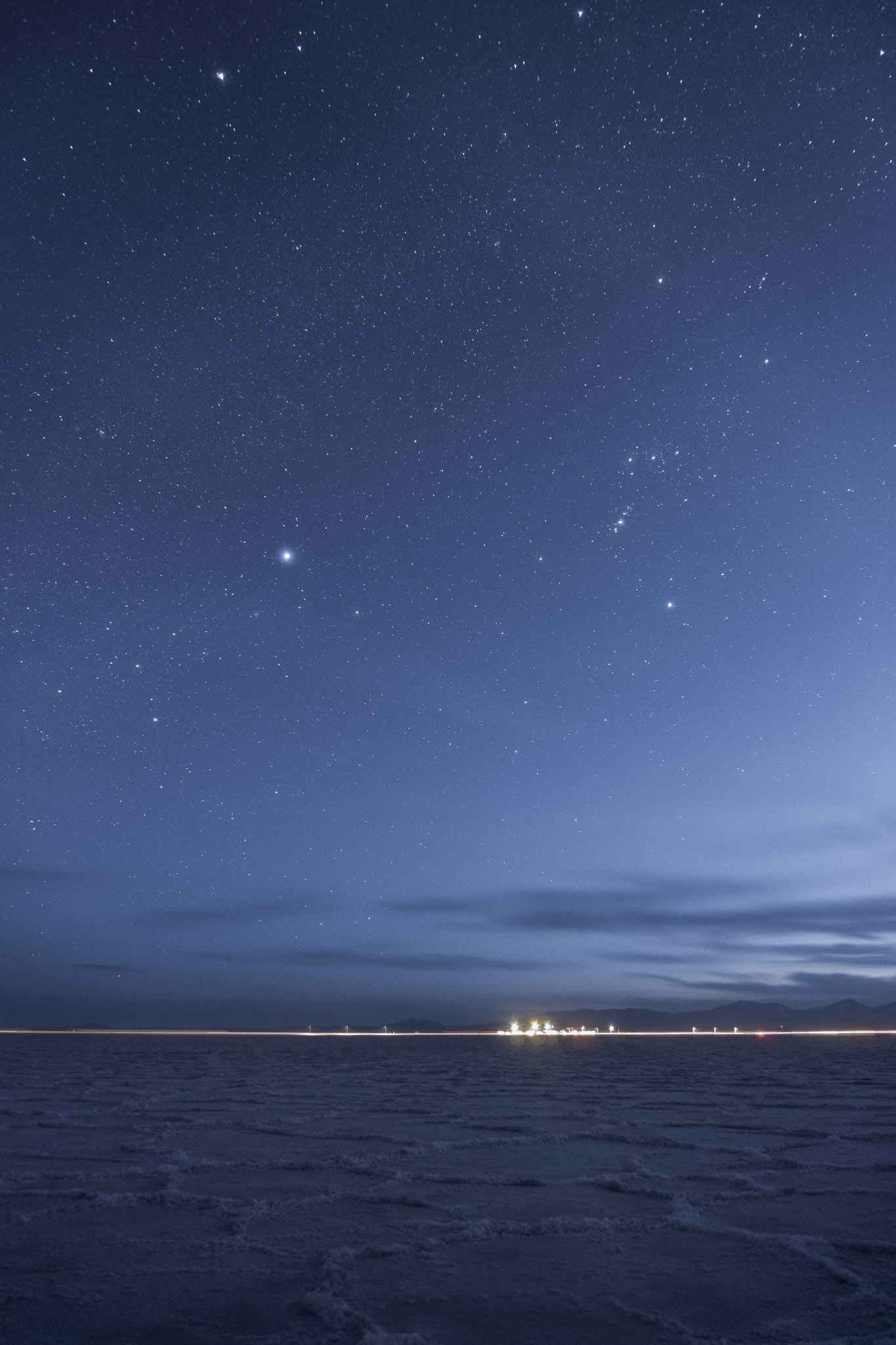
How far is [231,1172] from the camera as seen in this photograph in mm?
5762

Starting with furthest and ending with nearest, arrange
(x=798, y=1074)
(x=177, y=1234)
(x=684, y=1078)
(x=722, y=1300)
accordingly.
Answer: (x=798, y=1074) < (x=684, y=1078) < (x=177, y=1234) < (x=722, y=1300)

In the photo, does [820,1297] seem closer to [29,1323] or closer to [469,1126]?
[29,1323]

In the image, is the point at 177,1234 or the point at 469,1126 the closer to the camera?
the point at 177,1234

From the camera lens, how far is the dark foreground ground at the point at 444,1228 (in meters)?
3.13

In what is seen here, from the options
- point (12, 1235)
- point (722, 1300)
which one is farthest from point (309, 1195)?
point (722, 1300)

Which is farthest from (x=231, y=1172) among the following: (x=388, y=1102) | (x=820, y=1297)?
(x=388, y=1102)

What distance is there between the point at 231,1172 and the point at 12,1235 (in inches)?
72.9

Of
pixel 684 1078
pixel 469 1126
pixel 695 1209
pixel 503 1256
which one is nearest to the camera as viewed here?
pixel 503 1256

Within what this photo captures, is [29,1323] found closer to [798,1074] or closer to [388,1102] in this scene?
[388,1102]

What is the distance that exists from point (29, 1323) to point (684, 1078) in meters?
16.0

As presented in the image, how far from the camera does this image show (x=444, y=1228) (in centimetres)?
437

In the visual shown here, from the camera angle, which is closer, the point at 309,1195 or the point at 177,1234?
the point at 177,1234

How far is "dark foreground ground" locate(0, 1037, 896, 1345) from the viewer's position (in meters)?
3.13

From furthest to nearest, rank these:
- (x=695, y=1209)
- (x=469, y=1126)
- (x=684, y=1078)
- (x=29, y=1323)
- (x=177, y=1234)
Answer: (x=684, y=1078), (x=469, y=1126), (x=695, y=1209), (x=177, y=1234), (x=29, y=1323)
